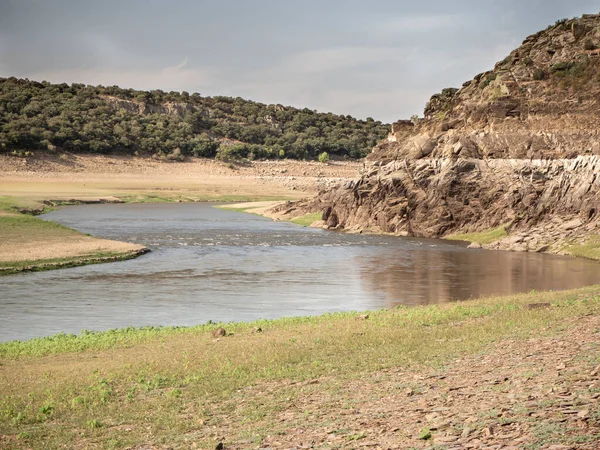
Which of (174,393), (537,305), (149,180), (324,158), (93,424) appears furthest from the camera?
(324,158)

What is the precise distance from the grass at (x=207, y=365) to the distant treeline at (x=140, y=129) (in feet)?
352

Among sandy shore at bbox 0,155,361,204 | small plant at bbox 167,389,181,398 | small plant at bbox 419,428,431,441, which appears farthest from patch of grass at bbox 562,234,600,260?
sandy shore at bbox 0,155,361,204

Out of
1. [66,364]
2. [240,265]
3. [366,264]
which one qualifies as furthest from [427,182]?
[66,364]

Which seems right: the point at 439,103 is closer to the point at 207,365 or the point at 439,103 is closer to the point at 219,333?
the point at 219,333

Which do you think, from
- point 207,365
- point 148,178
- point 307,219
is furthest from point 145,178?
point 207,365

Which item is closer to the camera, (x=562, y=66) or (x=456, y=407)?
(x=456, y=407)

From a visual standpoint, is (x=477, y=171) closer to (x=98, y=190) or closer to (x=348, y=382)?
(x=348, y=382)

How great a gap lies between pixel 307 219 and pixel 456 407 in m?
66.6

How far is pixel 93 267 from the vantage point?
41875 millimetres

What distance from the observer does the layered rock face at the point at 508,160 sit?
2069 inches

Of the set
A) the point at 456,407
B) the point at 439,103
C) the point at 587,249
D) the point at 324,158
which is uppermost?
the point at 439,103

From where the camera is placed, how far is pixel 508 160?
2327 inches

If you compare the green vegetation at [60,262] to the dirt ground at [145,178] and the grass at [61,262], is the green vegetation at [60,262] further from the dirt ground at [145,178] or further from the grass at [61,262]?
the dirt ground at [145,178]

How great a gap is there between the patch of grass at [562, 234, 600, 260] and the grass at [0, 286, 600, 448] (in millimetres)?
21529
